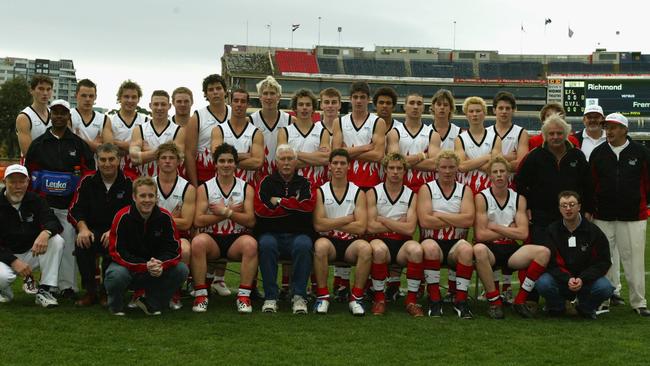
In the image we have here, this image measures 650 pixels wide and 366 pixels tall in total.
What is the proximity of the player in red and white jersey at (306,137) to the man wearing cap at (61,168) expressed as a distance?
1.75 m

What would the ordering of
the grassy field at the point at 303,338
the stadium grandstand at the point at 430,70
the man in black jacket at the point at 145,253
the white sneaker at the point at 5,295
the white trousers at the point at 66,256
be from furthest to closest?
the stadium grandstand at the point at 430,70
the white trousers at the point at 66,256
the white sneaker at the point at 5,295
the man in black jacket at the point at 145,253
the grassy field at the point at 303,338

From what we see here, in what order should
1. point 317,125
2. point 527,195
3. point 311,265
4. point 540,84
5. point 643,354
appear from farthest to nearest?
point 540,84 → point 317,125 → point 527,195 → point 311,265 → point 643,354

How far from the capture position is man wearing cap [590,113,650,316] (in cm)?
589

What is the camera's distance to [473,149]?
6.41 meters

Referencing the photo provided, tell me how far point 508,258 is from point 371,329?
1496 mm

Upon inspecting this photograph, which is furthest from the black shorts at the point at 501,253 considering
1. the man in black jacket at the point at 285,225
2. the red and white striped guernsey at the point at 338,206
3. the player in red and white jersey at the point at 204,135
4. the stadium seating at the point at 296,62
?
the stadium seating at the point at 296,62

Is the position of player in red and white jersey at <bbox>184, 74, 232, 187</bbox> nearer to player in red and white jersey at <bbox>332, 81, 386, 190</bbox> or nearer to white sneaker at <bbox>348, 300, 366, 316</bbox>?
player in red and white jersey at <bbox>332, 81, 386, 190</bbox>

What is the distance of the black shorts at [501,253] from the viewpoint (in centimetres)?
577

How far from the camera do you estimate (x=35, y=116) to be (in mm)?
6391

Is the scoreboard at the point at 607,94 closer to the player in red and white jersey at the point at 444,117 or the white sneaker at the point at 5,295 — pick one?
the player in red and white jersey at the point at 444,117

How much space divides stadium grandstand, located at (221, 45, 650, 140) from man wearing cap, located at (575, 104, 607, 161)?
44303 mm

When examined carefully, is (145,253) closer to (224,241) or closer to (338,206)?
(224,241)

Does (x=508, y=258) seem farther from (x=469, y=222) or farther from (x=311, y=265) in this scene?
(x=311, y=265)

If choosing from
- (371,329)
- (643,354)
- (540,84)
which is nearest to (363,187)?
(371,329)
